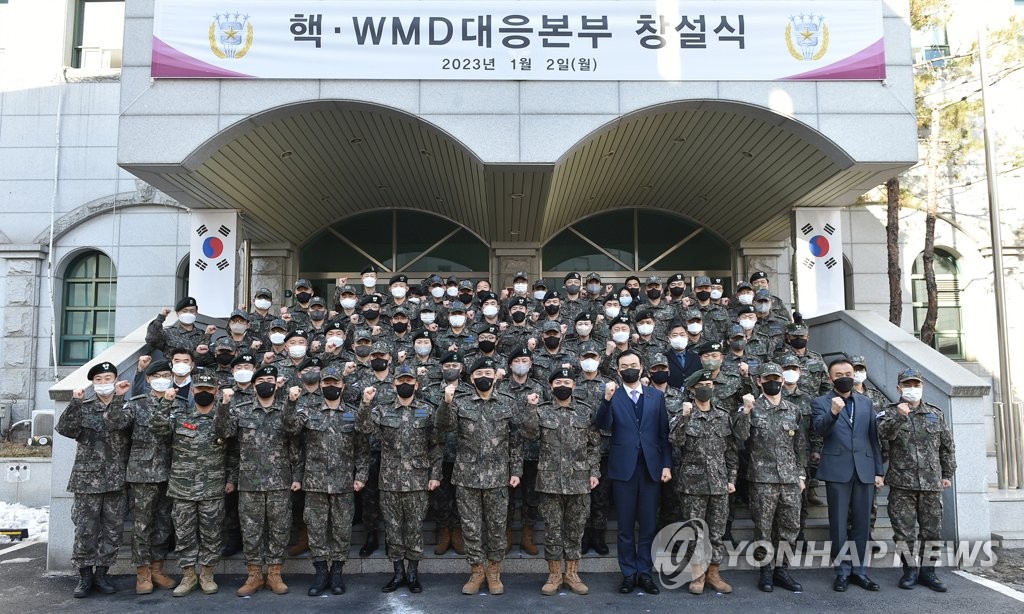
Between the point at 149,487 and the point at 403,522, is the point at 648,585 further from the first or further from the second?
the point at 149,487

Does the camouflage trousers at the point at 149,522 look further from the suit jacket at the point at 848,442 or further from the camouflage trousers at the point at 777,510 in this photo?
the suit jacket at the point at 848,442

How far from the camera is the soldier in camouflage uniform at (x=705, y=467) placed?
5621 mm

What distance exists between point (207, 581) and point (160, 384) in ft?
A: 5.54

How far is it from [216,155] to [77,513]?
16.8 feet

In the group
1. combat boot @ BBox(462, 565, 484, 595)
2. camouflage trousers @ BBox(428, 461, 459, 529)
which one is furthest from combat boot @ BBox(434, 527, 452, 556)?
combat boot @ BBox(462, 565, 484, 595)

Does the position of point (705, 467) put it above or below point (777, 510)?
above

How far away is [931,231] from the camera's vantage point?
40.5 feet

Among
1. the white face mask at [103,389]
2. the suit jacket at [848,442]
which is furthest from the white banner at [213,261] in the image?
the suit jacket at [848,442]

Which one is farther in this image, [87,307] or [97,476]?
[87,307]

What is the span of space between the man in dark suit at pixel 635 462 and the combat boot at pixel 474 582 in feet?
3.83

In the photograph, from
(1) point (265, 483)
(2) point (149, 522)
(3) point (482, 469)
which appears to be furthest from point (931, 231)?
(2) point (149, 522)

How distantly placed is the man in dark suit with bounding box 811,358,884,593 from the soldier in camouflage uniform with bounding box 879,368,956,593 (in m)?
0.16

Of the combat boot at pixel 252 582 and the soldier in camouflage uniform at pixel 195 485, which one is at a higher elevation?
the soldier in camouflage uniform at pixel 195 485

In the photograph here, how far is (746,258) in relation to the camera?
1333 cm
